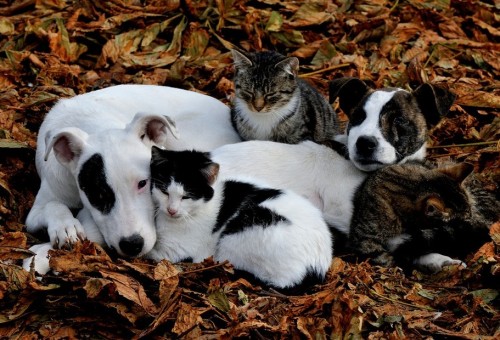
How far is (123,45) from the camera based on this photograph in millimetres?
8359

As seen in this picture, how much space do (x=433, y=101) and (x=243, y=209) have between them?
1.98 metres

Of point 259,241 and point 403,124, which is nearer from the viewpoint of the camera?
point 259,241

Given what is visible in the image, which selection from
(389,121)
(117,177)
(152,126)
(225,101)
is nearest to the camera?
(117,177)

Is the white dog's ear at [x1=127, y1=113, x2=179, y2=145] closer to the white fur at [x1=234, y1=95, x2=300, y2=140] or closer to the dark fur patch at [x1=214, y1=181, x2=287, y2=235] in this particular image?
the dark fur patch at [x1=214, y1=181, x2=287, y2=235]

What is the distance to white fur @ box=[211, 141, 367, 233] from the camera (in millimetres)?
6191

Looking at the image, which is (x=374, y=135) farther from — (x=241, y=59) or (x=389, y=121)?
(x=241, y=59)

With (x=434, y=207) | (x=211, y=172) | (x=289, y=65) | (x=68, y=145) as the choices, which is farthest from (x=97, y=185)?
(x=434, y=207)

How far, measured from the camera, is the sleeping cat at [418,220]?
19.6ft

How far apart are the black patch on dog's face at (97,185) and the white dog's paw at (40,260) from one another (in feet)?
1.47

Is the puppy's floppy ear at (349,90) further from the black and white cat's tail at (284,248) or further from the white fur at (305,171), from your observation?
the black and white cat's tail at (284,248)

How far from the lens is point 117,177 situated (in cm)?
541

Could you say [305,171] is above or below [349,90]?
below

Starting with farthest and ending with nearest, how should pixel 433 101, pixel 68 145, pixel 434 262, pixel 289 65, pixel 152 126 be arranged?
pixel 289 65 → pixel 433 101 → pixel 434 262 → pixel 152 126 → pixel 68 145

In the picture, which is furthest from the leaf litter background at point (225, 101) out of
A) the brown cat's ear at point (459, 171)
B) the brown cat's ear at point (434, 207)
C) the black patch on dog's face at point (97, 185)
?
the brown cat's ear at point (459, 171)
